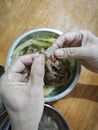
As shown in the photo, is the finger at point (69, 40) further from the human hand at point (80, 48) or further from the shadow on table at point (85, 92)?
the shadow on table at point (85, 92)

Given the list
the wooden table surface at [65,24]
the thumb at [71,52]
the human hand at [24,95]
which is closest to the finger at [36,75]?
the human hand at [24,95]

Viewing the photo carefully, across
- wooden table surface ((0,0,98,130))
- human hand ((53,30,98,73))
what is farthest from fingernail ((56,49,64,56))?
wooden table surface ((0,0,98,130))

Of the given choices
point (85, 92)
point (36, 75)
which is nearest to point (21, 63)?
point (36, 75)

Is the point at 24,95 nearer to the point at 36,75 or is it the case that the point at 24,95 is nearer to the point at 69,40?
the point at 36,75

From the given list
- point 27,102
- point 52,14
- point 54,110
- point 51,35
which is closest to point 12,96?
point 27,102

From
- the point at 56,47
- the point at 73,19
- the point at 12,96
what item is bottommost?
the point at 12,96

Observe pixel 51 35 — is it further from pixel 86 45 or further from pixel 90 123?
pixel 90 123

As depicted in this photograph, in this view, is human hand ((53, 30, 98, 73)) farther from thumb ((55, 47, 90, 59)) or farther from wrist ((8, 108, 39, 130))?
wrist ((8, 108, 39, 130))
